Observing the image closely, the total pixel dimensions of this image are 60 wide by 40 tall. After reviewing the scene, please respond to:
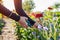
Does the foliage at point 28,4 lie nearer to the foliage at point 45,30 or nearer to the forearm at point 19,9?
the forearm at point 19,9

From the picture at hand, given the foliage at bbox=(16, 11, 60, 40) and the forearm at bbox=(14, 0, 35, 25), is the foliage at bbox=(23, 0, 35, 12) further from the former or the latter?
the foliage at bbox=(16, 11, 60, 40)

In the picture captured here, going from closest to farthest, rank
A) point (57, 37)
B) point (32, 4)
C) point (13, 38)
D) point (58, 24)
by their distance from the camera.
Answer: point (57, 37)
point (58, 24)
point (32, 4)
point (13, 38)

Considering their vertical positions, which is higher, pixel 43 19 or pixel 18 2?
pixel 18 2

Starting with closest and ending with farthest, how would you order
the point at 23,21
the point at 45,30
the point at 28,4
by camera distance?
the point at 45,30 < the point at 23,21 < the point at 28,4

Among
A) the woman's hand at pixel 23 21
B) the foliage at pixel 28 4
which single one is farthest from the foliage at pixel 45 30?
the foliage at pixel 28 4

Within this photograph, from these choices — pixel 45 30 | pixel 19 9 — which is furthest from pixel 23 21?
pixel 45 30

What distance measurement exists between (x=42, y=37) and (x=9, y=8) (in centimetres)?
43

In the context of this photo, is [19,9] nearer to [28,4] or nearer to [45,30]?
[28,4]

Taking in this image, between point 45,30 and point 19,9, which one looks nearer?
point 45,30

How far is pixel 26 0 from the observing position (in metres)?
2.55

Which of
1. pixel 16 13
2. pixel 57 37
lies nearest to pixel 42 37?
pixel 57 37

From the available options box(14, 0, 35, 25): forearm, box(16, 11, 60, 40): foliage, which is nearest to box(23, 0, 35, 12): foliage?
box(14, 0, 35, 25): forearm

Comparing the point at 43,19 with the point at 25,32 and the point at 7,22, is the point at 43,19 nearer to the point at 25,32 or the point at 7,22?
the point at 25,32

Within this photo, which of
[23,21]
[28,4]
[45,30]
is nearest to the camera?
[45,30]
